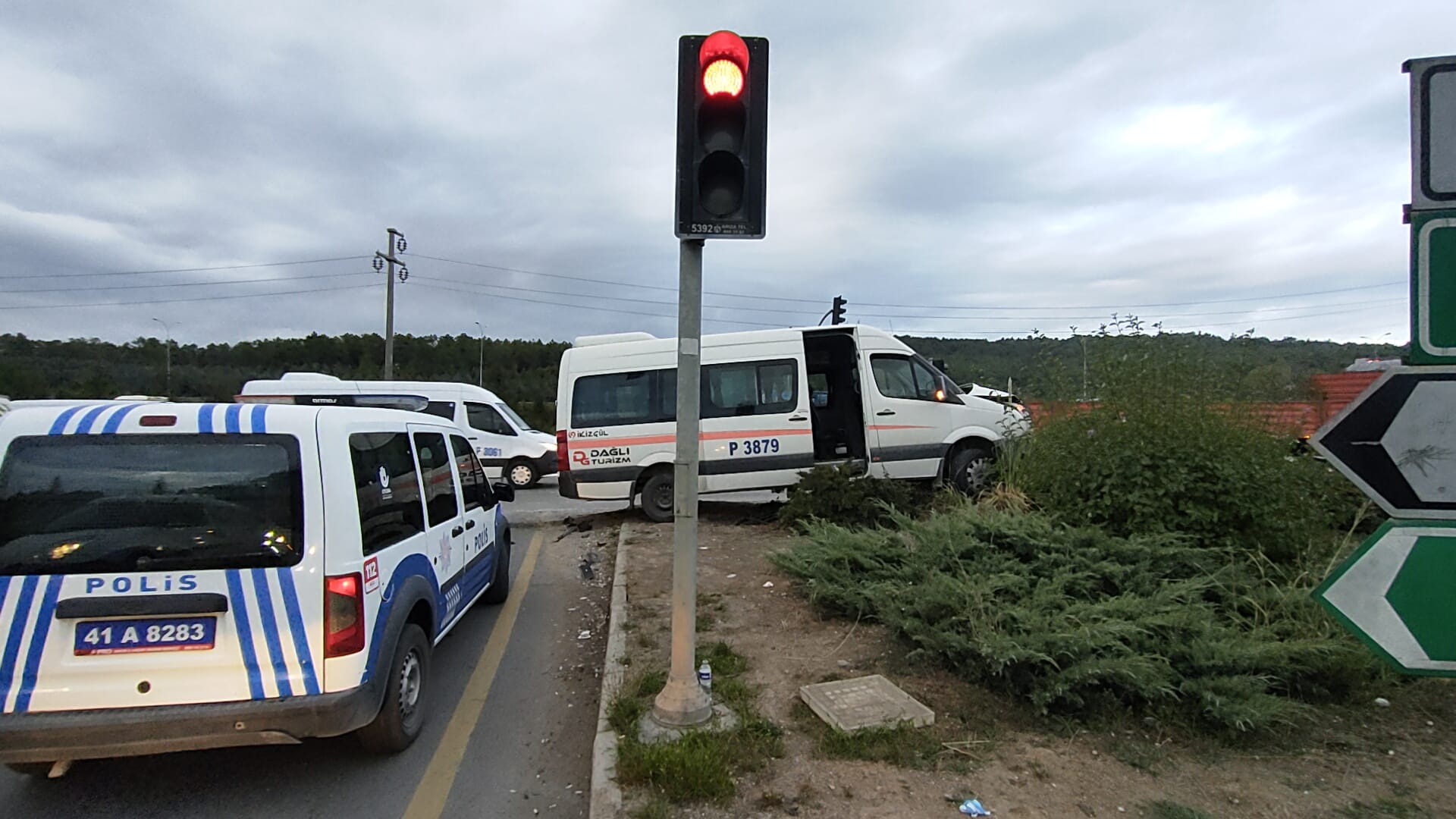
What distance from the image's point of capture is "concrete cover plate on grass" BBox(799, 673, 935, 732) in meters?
3.74

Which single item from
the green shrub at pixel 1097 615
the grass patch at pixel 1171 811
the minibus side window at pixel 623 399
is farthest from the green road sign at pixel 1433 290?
the minibus side window at pixel 623 399

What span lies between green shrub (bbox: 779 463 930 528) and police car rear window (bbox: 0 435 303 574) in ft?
18.3

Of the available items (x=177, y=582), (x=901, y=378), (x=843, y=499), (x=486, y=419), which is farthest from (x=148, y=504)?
(x=486, y=419)

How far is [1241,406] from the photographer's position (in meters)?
6.27

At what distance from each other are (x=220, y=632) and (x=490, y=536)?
315 cm

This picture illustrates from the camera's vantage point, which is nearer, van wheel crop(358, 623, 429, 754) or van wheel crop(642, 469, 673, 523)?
van wheel crop(358, 623, 429, 754)

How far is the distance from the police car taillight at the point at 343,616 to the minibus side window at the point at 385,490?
0.65ft

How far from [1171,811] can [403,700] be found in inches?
141

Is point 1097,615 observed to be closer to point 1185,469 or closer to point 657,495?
point 1185,469

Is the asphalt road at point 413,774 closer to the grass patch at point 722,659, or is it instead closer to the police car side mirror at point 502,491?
the grass patch at point 722,659

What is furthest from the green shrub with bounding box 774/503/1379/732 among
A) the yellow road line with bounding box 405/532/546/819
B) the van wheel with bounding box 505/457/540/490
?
the van wheel with bounding box 505/457/540/490

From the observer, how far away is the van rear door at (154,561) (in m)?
3.09

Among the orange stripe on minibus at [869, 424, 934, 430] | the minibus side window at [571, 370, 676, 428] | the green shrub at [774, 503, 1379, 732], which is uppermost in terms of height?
the minibus side window at [571, 370, 676, 428]

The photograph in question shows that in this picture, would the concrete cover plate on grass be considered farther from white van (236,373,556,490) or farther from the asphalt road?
white van (236,373,556,490)
